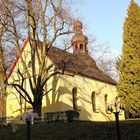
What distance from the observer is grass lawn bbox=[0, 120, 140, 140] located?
16391mm

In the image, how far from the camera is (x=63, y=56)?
3303 centimetres

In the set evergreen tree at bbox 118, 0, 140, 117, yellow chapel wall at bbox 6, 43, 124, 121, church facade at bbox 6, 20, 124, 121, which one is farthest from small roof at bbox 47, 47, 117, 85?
evergreen tree at bbox 118, 0, 140, 117

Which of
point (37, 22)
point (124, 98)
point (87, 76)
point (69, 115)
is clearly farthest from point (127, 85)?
point (37, 22)

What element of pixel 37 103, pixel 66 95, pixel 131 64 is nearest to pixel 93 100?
pixel 66 95

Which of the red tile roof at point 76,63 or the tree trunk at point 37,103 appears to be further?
the red tile roof at point 76,63

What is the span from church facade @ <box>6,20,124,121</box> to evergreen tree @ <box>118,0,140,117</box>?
3011 millimetres

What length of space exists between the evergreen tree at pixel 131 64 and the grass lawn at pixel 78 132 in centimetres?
1244

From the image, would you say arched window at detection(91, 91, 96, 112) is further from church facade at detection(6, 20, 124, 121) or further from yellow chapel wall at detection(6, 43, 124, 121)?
yellow chapel wall at detection(6, 43, 124, 121)

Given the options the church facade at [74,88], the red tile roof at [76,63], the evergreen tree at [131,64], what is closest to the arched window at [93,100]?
the church facade at [74,88]

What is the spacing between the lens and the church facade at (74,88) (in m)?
33.3

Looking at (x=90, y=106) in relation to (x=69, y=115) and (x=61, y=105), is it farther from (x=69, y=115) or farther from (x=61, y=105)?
(x=69, y=115)

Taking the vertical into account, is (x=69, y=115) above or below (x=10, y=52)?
below

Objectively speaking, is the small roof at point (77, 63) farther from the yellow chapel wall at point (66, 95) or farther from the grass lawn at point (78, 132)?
the grass lawn at point (78, 132)

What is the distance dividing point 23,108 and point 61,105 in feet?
16.2
